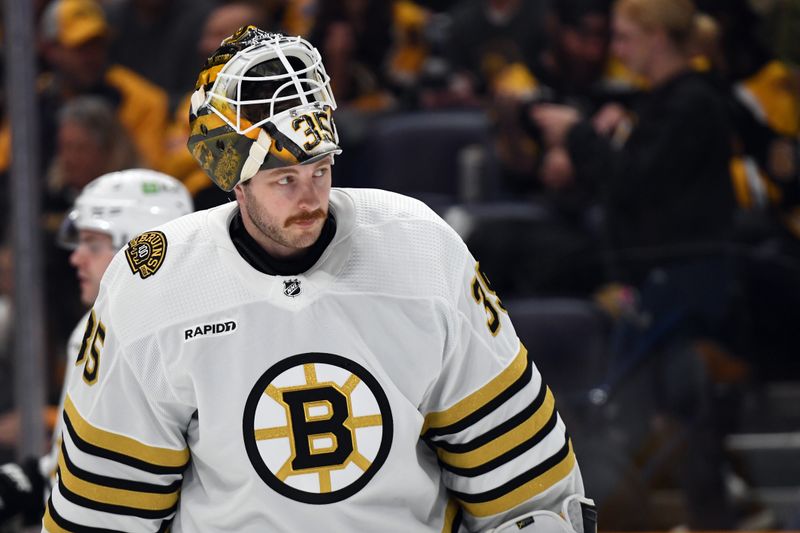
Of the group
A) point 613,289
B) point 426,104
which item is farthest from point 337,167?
point 613,289

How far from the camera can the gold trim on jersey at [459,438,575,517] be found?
1.51 meters

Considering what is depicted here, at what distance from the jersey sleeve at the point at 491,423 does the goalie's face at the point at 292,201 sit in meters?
0.20

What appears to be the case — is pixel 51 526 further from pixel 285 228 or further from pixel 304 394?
pixel 285 228

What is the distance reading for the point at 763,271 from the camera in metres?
2.78

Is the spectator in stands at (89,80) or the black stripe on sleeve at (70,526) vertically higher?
the black stripe on sleeve at (70,526)

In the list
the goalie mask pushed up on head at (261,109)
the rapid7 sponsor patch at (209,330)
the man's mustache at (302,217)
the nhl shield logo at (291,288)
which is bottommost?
the rapid7 sponsor patch at (209,330)

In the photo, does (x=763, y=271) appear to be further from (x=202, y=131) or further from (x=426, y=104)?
(x=202, y=131)

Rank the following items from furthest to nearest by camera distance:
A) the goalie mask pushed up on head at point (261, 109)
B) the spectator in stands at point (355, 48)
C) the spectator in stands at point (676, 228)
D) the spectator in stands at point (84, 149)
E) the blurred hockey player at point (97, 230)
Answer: the spectator in stands at point (355, 48)
the spectator in stands at point (84, 149)
the spectator in stands at point (676, 228)
the blurred hockey player at point (97, 230)
the goalie mask pushed up on head at point (261, 109)

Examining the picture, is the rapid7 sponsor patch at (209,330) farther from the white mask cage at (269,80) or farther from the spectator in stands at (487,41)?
the spectator in stands at (487,41)

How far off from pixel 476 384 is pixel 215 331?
12.5 inches

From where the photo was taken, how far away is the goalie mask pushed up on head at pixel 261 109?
54.9 inches

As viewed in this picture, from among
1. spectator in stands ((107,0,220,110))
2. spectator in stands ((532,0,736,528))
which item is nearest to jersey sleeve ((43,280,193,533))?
spectator in stands ((532,0,736,528))

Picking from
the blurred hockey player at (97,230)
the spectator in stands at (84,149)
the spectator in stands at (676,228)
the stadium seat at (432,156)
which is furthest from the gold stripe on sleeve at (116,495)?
the stadium seat at (432,156)

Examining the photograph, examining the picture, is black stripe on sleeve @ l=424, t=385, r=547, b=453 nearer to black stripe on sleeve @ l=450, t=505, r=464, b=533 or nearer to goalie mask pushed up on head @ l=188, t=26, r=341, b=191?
black stripe on sleeve @ l=450, t=505, r=464, b=533
